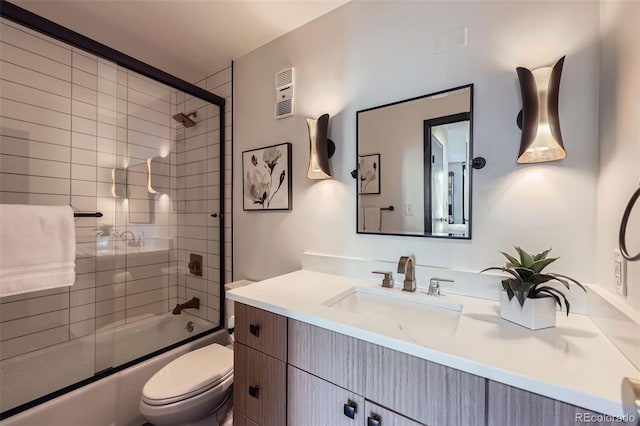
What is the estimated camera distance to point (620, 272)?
76 cm

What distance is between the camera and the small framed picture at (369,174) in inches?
54.7

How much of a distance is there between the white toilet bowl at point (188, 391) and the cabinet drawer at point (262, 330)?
40 cm

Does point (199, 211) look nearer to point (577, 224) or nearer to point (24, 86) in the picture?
point (24, 86)

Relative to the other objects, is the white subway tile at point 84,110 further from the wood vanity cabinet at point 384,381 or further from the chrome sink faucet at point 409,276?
the chrome sink faucet at point 409,276

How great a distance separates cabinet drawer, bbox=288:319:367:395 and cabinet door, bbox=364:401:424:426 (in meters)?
0.05

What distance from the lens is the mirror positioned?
3.79ft

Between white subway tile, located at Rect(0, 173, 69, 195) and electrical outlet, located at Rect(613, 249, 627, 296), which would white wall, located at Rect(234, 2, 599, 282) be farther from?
white subway tile, located at Rect(0, 173, 69, 195)

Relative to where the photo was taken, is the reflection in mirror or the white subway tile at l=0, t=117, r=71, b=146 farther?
the reflection in mirror

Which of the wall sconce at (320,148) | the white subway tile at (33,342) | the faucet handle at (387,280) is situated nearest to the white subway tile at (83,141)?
the white subway tile at (33,342)

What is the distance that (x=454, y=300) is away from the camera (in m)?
1.08

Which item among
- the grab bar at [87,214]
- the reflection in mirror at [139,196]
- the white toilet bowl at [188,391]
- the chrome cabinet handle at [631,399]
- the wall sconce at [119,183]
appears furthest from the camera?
the reflection in mirror at [139,196]

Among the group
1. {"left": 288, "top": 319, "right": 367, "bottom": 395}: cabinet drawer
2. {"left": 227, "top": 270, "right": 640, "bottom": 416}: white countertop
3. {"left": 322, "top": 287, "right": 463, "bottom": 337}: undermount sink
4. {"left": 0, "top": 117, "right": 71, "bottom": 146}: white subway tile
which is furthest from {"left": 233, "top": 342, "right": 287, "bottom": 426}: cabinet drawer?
{"left": 0, "top": 117, "right": 71, "bottom": 146}: white subway tile

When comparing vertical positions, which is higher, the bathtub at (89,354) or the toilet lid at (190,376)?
the toilet lid at (190,376)

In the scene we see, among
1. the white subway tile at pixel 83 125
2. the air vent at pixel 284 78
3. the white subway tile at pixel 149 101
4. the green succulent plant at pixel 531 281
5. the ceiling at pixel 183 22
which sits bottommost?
the green succulent plant at pixel 531 281
